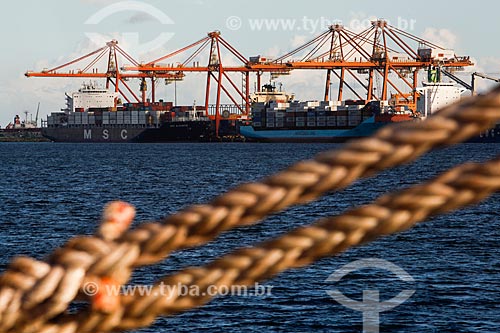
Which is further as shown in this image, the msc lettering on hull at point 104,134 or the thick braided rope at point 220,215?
the msc lettering on hull at point 104,134

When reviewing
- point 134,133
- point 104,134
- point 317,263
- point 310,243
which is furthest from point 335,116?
point 310,243

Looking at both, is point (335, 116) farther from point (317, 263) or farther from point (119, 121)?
point (317, 263)

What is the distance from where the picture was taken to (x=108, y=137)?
18088cm

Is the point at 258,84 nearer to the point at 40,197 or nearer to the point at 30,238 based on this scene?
the point at 40,197

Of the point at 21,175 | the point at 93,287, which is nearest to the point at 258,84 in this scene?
the point at 21,175

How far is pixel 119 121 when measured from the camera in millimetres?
176875

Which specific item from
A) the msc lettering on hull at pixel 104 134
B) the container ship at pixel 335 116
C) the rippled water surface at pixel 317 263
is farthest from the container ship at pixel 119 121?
the rippled water surface at pixel 317 263

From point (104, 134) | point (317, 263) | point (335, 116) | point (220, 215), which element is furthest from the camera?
point (104, 134)

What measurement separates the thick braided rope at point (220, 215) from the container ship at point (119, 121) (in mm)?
167728

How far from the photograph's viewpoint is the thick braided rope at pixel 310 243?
171 centimetres

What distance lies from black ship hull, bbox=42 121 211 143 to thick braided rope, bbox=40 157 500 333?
6601 inches

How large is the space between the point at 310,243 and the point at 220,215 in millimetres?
179

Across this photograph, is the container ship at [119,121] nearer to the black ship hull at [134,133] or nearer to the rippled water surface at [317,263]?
the black ship hull at [134,133]

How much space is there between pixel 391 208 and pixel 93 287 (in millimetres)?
597
